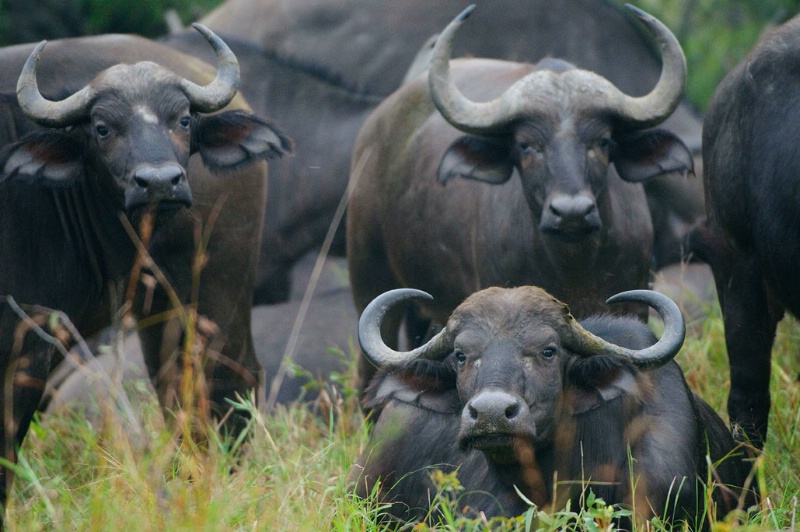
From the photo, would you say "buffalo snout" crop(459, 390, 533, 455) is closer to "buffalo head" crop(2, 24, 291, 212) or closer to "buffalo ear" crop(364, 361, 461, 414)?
"buffalo ear" crop(364, 361, 461, 414)

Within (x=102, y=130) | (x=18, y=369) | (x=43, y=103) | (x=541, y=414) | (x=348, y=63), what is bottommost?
(x=348, y=63)

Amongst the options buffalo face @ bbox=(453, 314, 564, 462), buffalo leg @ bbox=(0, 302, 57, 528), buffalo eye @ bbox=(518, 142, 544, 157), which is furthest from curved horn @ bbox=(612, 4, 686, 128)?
buffalo leg @ bbox=(0, 302, 57, 528)

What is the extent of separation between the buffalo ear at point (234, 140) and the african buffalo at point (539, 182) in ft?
3.08

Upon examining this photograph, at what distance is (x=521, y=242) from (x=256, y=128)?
Result: 4.74 feet

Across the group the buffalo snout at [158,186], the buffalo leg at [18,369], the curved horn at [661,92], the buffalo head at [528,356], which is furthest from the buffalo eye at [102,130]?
the curved horn at [661,92]

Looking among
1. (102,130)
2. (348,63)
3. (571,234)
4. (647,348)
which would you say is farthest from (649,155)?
(348,63)

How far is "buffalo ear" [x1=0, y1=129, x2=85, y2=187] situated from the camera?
565 centimetres

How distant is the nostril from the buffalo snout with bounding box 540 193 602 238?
171cm

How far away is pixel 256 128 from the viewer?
623cm

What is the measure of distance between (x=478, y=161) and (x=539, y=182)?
48 centimetres

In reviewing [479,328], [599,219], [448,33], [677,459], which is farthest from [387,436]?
[448,33]

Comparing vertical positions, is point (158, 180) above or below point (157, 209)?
above

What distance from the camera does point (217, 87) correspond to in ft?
20.0

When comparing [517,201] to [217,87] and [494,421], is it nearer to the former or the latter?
[217,87]
